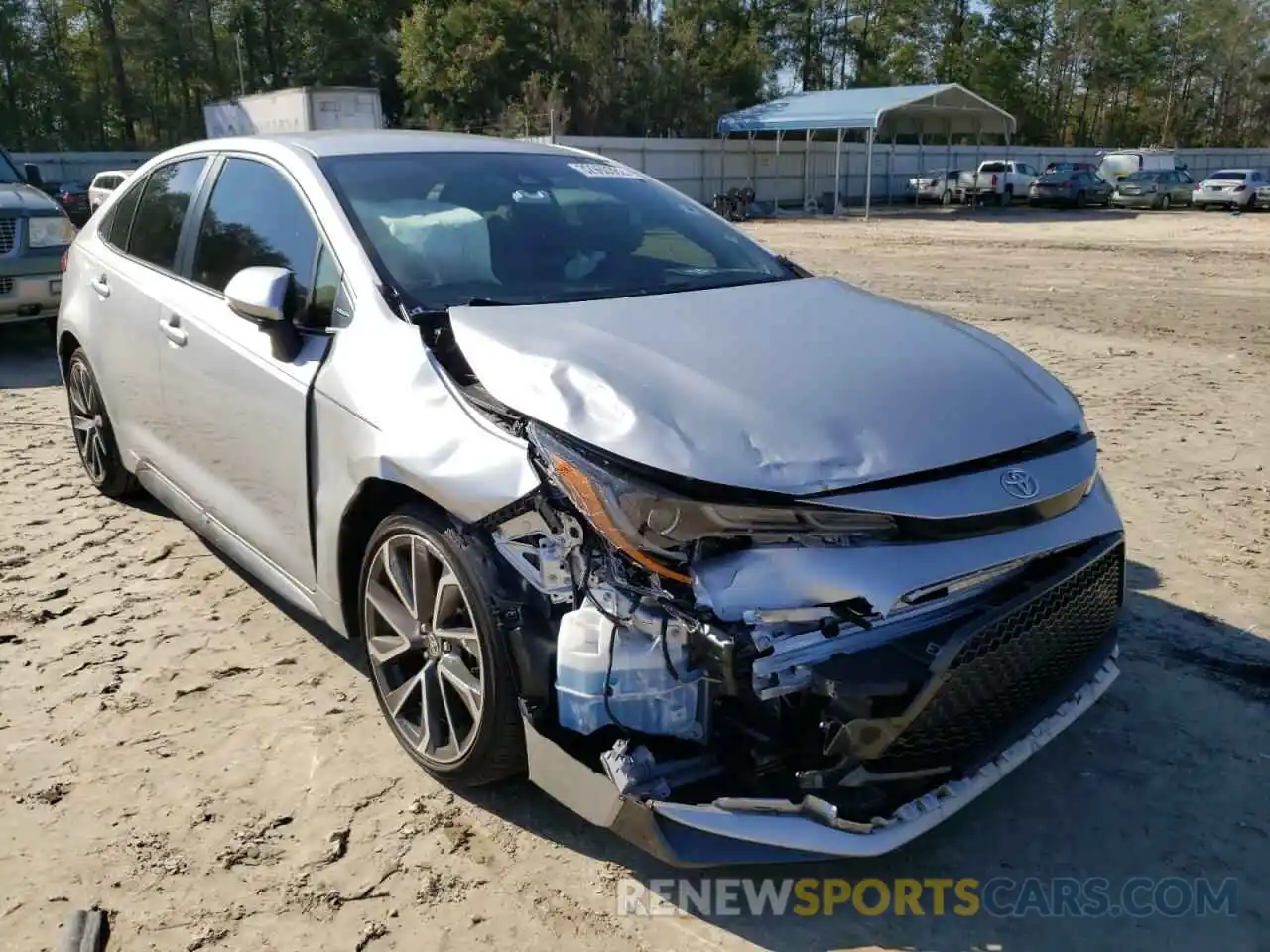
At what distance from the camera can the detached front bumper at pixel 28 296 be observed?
8.96 metres

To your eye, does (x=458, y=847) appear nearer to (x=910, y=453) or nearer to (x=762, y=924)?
(x=762, y=924)

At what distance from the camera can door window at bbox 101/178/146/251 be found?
4824 millimetres

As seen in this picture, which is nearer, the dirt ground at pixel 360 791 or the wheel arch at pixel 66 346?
the dirt ground at pixel 360 791

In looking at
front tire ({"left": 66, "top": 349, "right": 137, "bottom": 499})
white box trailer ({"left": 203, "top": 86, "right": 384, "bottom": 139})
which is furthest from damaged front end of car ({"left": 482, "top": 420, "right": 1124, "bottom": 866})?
white box trailer ({"left": 203, "top": 86, "right": 384, "bottom": 139})

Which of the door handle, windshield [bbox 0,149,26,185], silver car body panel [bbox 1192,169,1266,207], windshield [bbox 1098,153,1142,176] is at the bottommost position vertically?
the door handle

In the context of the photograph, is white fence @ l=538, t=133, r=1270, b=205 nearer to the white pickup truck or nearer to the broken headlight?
the white pickup truck

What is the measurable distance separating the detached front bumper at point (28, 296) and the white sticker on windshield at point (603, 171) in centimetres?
651

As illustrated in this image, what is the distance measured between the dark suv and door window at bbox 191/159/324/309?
571cm

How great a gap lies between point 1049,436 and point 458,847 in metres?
1.89

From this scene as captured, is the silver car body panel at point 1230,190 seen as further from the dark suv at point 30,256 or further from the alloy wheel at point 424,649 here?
the alloy wheel at point 424,649

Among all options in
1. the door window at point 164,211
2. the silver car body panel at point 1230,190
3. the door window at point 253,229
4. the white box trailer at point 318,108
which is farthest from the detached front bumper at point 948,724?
the silver car body panel at point 1230,190

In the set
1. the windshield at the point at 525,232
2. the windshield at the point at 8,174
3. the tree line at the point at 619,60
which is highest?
the tree line at the point at 619,60

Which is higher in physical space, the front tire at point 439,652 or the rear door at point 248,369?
the rear door at point 248,369

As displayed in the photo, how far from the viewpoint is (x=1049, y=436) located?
2869mm
